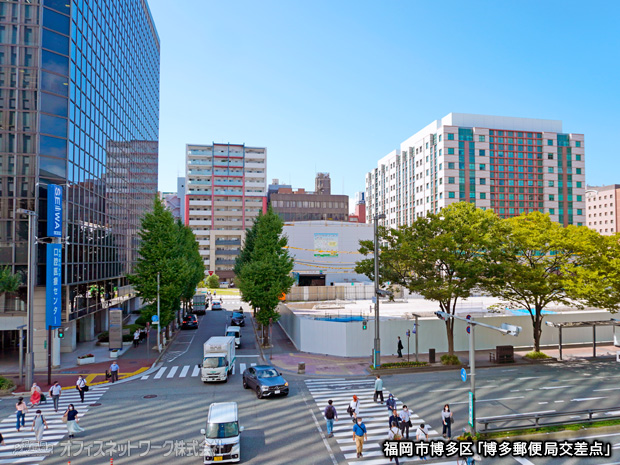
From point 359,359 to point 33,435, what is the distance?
23243 millimetres

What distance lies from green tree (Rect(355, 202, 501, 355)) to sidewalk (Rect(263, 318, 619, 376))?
13.0 ft

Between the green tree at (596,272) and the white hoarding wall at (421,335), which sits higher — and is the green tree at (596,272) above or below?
above

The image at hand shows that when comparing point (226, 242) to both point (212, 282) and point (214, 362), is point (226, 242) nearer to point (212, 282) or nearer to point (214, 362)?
point (212, 282)

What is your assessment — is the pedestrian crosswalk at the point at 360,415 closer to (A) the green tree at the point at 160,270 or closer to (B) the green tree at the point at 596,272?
(B) the green tree at the point at 596,272

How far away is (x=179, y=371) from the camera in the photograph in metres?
→ 33.0

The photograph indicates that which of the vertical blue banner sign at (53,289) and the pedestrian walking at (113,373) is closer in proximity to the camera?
the pedestrian walking at (113,373)

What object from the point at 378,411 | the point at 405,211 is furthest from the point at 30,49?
the point at 405,211

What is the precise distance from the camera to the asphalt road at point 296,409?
17391 mm

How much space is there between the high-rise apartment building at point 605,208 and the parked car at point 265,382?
186 m

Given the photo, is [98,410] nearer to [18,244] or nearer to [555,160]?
[18,244]

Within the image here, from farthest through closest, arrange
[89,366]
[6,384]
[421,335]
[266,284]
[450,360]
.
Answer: [266,284], [421,335], [89,366], [450,360], [6,384]

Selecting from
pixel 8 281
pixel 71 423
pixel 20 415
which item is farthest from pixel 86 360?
pixel 71 423

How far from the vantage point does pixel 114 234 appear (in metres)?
52.7

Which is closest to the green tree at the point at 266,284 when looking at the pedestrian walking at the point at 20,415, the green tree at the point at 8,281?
the green tree at the point at 8,281
